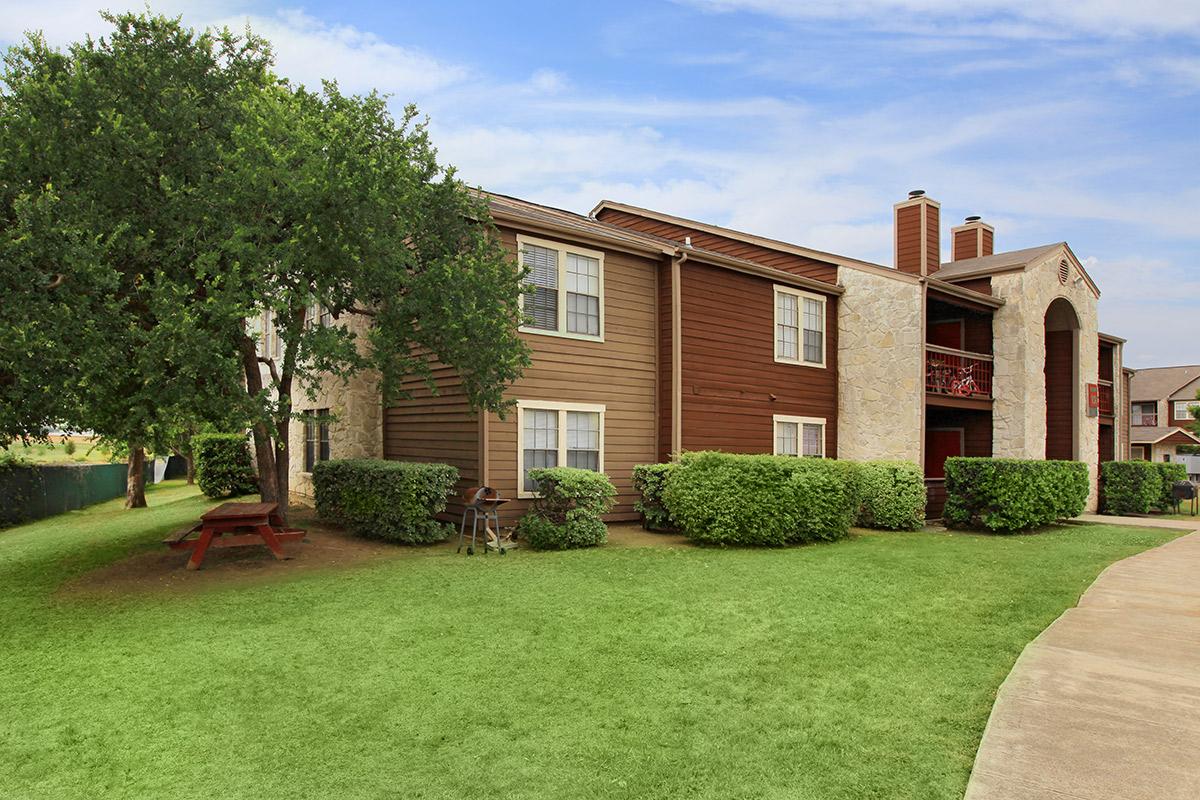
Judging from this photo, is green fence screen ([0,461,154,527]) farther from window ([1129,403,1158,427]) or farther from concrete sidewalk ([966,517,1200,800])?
window ([1129,403,1158,427])

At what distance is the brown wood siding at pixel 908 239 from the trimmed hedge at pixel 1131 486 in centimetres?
701

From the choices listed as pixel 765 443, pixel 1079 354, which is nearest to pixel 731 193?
pixel 765 443

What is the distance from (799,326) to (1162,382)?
169 ft

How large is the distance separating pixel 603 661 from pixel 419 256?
7.60 meters

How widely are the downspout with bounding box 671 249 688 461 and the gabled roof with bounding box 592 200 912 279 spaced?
4576mm

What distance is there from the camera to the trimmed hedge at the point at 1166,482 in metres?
19.5

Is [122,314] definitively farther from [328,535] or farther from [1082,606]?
[1082,606]

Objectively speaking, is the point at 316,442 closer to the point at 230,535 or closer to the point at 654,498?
the point at 230,535

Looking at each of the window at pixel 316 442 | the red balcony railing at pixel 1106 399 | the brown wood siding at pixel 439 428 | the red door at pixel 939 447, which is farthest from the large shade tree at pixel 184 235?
the red balcony railing at pixel 1106 399

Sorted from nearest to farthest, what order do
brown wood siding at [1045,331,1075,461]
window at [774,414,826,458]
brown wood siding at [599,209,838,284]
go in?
window at [774,414,826,458]
brown wood siding at [599,209,838,284]
brown wood siding at [1045,331,1075,461]

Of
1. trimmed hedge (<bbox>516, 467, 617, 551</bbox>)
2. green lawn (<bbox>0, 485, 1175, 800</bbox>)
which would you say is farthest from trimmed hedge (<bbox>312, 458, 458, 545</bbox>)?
green lawn (<bbox>0, 485, 1175, 800</bbox>)

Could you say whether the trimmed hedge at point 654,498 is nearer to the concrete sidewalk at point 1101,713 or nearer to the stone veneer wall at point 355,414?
the stone veneer wall at point 355,414

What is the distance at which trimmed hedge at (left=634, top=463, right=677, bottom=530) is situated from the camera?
13.2 meters

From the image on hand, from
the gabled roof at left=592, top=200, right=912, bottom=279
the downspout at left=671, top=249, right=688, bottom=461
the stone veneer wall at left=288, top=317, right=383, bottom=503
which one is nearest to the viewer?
the downspout at left=671, top=249, right=688, bottom=461
